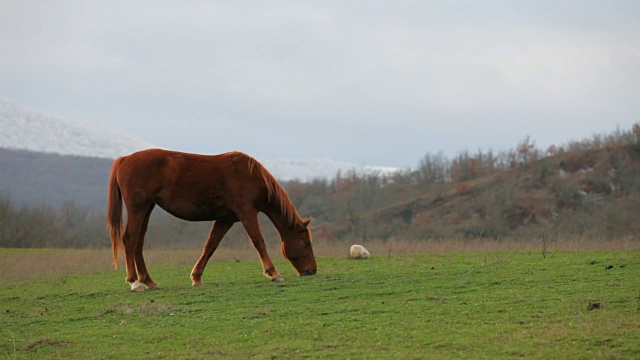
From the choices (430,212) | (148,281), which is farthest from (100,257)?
(430,212)

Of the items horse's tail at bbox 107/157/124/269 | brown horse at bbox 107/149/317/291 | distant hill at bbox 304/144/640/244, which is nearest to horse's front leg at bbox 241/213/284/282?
brown horse at bbox 107/149/317/291

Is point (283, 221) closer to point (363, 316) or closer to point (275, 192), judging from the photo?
point (275, 192)

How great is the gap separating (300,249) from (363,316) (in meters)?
4.81

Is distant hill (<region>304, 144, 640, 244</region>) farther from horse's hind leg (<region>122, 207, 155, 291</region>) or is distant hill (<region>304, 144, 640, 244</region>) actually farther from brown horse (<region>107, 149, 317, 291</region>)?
horse's hind leg (<region>122, 207, 155, 291</region>)

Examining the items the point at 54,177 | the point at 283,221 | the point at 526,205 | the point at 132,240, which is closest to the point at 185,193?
the point at 132,240

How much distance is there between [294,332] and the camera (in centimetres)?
842

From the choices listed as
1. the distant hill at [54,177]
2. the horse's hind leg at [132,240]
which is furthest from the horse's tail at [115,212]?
the distant hill at [54,177]

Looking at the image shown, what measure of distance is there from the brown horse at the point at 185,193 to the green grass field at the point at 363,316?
88 centimetres

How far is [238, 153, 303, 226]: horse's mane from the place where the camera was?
43.1 feet

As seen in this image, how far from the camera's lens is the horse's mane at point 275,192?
13141 millimetres

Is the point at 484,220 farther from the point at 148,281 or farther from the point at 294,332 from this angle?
the point at 294,332

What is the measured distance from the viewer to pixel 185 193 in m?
12.7

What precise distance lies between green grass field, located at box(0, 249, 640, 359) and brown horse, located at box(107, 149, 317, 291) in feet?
2.89

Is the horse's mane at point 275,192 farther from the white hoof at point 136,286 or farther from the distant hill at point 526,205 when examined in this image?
the distant hill at point 526,205
